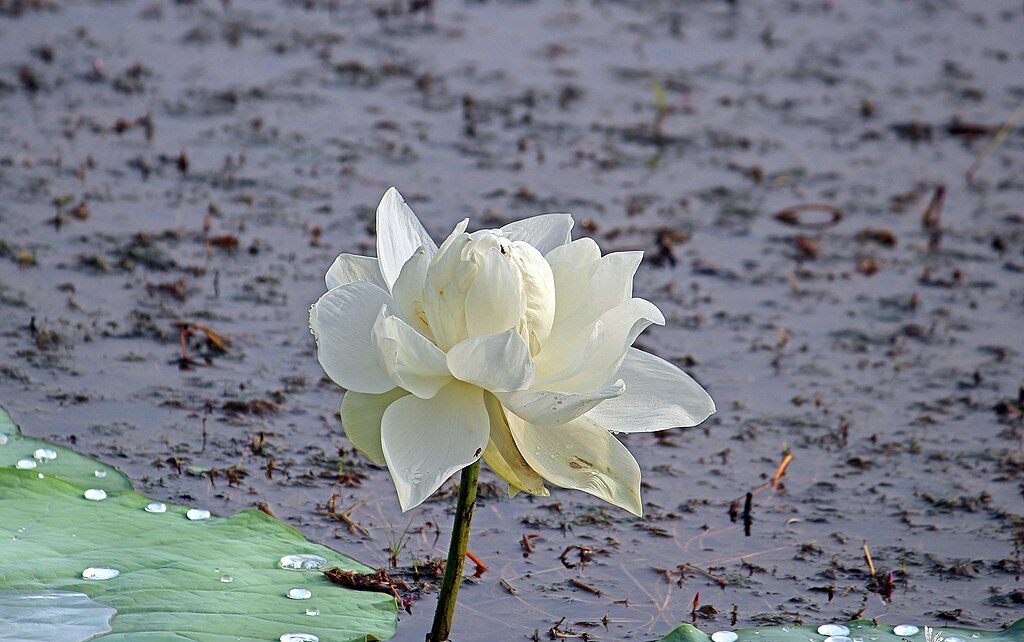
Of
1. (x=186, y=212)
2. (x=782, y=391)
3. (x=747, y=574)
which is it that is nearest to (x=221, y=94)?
(x=186, y=212)

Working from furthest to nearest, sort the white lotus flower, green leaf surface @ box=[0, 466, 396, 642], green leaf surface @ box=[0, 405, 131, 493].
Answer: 1. green leaf surface @ box=[0, 405, 131, 493]
2. green leaf surface @ box=[0, 466, 396, 642]
3. the white lotus flower

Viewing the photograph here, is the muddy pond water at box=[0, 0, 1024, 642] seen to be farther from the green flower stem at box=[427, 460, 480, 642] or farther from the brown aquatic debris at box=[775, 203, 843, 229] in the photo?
the green flower stem at box=[427, 460, 480, 642]

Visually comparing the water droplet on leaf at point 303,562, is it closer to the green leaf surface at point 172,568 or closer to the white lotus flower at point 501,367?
the green leaf surface at point 172,568

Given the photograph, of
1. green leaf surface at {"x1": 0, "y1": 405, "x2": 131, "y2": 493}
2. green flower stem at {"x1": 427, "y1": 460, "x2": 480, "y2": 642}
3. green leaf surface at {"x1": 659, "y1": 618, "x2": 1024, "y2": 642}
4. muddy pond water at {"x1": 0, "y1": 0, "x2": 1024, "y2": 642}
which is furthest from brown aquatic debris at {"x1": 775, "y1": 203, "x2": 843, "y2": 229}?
green flower stem at {"x1": 427, "y1": 460, "x2": 480, "y2": 642}

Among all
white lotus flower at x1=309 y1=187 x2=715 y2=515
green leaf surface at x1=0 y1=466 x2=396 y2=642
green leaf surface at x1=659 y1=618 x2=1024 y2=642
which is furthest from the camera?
green leaf surface at x1=659 y1=618 x2=1024 y2=642

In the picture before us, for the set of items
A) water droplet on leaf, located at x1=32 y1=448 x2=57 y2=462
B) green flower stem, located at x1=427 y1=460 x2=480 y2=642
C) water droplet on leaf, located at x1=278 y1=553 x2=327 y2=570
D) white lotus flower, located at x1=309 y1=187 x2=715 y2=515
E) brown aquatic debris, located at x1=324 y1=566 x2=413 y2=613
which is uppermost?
white lotus flower, located at x1=309 y1=187 x2=715 y2=515

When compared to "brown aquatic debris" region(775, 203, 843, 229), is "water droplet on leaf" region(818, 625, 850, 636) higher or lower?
lower

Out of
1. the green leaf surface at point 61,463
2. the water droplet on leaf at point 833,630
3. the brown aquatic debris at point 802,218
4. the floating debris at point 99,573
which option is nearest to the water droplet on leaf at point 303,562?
the floating debris at point 99,573
